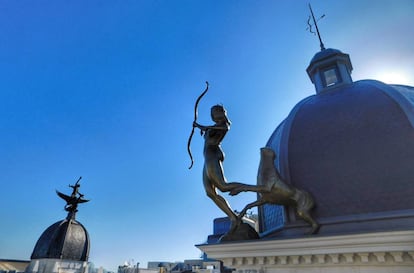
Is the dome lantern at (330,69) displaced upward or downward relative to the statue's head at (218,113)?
upward

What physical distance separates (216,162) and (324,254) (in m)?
3.76

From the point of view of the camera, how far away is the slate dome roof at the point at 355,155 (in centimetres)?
698

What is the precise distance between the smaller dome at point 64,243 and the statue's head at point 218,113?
60.1ft

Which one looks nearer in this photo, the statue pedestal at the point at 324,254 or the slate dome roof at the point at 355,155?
the statue pedestal at the point at 324,254

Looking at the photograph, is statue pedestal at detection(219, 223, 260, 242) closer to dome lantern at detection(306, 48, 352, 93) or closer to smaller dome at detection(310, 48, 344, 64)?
dome lantern at detection(306, 48, 352, 93)

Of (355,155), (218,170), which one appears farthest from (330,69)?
(218,170)

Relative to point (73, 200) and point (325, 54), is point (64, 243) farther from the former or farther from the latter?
point (325, 54)

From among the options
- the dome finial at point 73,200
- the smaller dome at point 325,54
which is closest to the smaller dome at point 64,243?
the dome finial at point 73,200

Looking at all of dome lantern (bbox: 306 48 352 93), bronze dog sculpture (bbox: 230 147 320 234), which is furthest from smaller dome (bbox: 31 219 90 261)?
dome lantern (bbox: 306 48 352 93)

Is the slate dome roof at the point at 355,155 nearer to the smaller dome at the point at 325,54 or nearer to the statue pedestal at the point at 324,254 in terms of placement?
the statue pedestal at the point at 324,254

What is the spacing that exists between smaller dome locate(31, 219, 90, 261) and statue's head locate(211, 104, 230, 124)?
18.3 meters

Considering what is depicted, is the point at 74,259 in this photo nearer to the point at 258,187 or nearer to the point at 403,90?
the point at 258,187

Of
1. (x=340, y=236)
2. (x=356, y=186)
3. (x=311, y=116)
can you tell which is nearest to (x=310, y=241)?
(x=340, y=236)

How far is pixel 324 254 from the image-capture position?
235 inches
